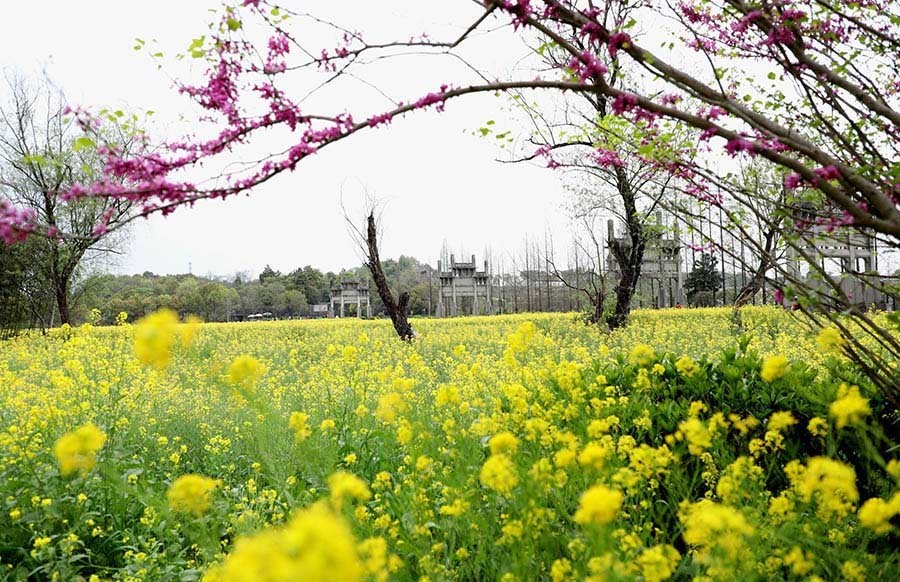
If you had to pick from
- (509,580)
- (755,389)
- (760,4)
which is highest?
(760,4)

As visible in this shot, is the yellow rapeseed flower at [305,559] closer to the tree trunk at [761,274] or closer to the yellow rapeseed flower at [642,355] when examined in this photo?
the tree trunk at [761,274]

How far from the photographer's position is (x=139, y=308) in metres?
31.8

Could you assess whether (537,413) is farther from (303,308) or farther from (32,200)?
(303,308)

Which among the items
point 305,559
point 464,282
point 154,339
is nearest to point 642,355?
point 154,339

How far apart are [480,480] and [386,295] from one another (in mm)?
11559

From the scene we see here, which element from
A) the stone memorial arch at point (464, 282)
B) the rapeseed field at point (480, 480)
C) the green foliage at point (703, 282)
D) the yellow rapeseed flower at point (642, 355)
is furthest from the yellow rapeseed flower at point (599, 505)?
the green foliage at point (703, 282)

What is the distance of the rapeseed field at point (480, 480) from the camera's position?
1.68 m

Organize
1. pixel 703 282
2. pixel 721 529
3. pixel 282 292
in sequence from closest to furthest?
pixel 721 529
pixel 703 282
pixel 282 292

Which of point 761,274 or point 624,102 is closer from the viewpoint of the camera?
point 624,102

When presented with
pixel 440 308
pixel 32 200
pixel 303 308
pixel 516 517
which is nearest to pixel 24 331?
pixel 32 200

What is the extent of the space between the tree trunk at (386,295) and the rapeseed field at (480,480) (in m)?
7.54

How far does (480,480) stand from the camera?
2.49 meters

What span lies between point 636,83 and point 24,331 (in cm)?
1801

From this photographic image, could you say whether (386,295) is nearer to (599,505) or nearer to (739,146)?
(739,146)
